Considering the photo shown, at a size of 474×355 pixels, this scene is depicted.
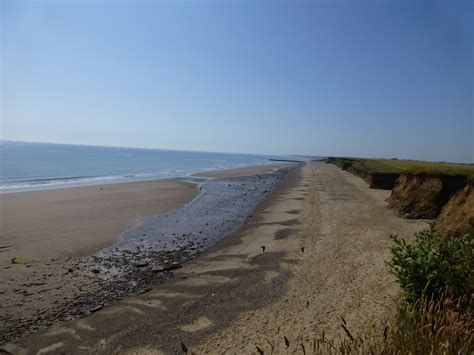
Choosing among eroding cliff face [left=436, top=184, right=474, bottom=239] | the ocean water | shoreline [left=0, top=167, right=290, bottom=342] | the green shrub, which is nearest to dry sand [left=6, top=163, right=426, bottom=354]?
shoreline [left=0, top=167, right=290, bottom=342]

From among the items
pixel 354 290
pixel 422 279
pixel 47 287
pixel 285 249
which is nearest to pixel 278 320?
pixel 354 290

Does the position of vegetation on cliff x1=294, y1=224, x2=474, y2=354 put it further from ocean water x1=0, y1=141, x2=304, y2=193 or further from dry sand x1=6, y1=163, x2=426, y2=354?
ocean water x1=0, y1=141, x2=304, y2=193

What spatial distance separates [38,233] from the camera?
15695mm

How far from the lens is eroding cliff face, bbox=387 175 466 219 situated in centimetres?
1831

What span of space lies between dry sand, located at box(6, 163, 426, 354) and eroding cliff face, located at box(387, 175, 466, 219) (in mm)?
4781

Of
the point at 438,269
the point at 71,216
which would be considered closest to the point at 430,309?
the point at 438,269

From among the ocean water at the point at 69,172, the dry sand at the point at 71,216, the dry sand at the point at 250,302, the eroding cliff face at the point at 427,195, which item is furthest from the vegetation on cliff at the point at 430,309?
the ocean water at the point at 69,172

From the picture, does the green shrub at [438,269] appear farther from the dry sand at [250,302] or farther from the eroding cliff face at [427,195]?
the eroding cliff face at [427,195]

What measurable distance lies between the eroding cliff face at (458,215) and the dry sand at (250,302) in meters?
1.88

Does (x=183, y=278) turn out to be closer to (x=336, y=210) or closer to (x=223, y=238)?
(x=223, y=238)

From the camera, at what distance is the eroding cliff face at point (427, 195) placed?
18.3m

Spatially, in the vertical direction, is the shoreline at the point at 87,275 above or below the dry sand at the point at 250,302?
below

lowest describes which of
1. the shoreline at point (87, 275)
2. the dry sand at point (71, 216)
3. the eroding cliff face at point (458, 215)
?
the shoreline at point (87, 275)

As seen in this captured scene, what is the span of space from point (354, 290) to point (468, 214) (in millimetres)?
6646
